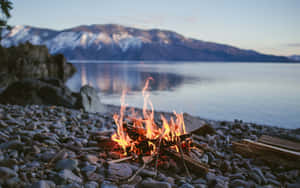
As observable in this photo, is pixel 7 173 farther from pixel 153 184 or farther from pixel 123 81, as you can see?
pixel 123 81

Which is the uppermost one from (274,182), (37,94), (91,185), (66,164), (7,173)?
(37,94)

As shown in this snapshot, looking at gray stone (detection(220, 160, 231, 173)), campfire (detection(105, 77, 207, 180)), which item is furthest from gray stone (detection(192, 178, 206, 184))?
gray stone (detection(220, 160, 231, 173))

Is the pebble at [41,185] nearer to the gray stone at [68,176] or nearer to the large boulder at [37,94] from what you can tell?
the gray stone at [68,176]

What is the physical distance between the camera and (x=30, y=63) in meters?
32.8

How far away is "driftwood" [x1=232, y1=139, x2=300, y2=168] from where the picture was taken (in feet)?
12.2

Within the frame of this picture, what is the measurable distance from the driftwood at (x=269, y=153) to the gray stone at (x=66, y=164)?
302cm

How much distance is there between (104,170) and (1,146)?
1.74 metres

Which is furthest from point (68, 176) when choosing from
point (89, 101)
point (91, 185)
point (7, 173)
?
point (89, 101)

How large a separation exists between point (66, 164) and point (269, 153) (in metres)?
3.41

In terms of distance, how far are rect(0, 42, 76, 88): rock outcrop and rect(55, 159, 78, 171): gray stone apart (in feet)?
79.1

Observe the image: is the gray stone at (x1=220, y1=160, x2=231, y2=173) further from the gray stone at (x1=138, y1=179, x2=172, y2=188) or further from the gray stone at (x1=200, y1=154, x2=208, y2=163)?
the gray stone at (x1=138, y1=179, x2=172, y2=188)

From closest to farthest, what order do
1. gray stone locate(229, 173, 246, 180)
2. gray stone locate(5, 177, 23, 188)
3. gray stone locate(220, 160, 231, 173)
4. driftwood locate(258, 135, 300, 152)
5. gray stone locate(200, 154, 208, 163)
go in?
gray stone locate(5, 177, 23, 188) → gray stone locate(229, 173, 246, 180) → gray stone locate(220, 160, 231, 173) → gray stone locate(200, 154, 208, 163) → driftwood locate(258, 135, 300, 152)

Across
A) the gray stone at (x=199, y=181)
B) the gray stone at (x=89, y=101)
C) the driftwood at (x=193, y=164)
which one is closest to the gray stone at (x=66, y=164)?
the driftwood at (x=193, y=164)

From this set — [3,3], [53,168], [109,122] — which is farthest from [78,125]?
[3,3]
